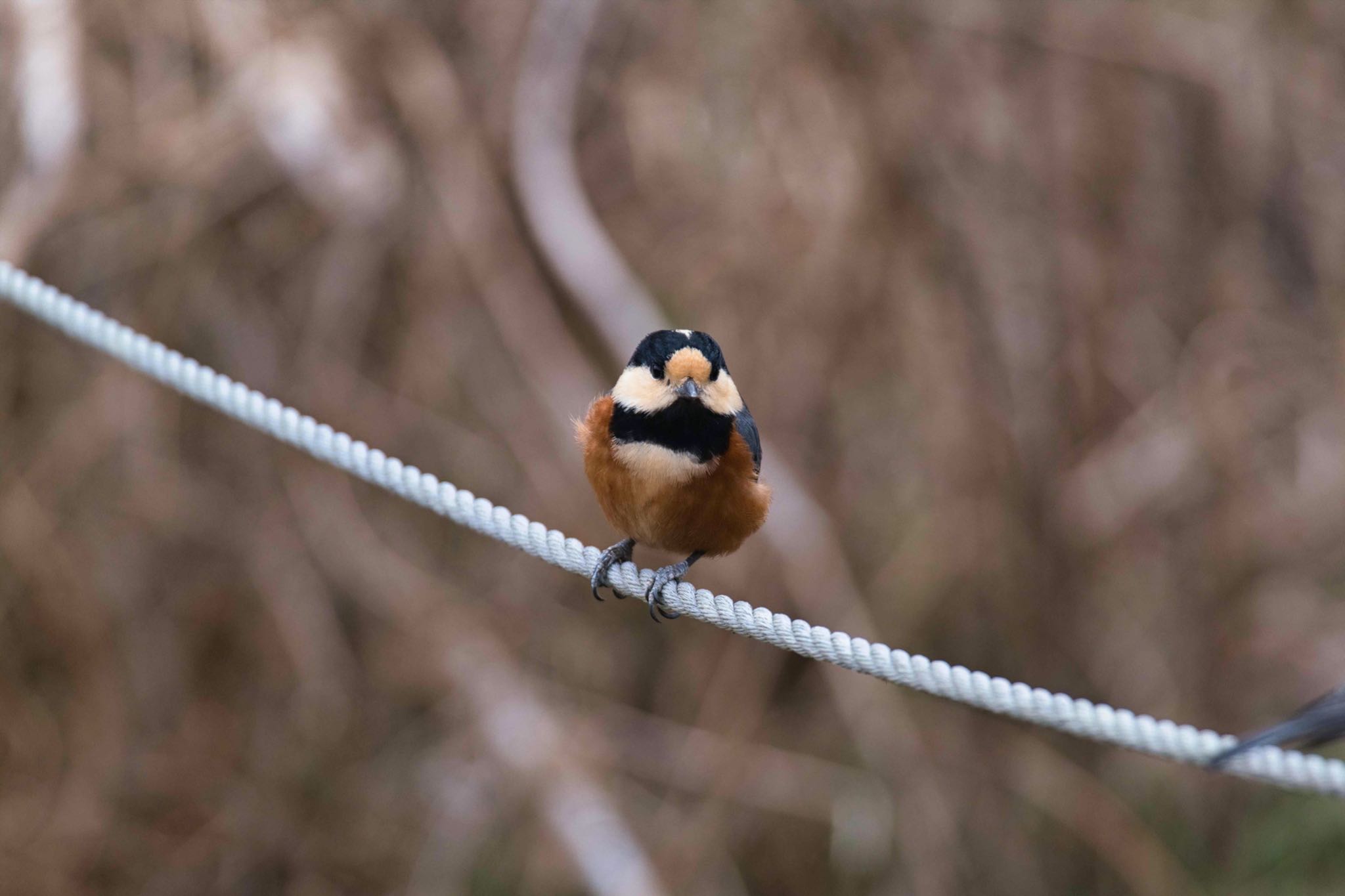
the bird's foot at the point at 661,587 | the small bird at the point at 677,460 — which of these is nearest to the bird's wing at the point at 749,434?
the small bird at the point at 677,460

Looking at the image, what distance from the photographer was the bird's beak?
1.85 m

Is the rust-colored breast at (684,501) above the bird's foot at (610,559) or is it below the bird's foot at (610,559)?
above

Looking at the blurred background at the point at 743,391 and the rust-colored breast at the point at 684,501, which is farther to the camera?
the blurred background at the point at 743,391

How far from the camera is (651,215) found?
3439mm

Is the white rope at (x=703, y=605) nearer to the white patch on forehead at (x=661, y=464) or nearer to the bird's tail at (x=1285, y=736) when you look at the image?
the bird's tail at (x=1285, y=736)

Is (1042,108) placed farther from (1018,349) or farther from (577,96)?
(577,96)

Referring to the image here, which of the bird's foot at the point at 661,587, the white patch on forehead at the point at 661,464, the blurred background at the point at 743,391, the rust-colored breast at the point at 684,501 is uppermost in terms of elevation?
the white patch on forehead at the point at 661,464

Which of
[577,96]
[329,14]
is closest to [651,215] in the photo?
[577,96]

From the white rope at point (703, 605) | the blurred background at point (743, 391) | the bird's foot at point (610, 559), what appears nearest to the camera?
the white rope at point (703, 605)

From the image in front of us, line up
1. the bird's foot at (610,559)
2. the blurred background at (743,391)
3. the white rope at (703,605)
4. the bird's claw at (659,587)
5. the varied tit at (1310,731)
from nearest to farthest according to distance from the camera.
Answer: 1. the varied tit at (1310,731)
2. the white rope at (703,605)
3. the bird's claw at (659,587)
4. the bird's foot at (610,559)
5. the blurred background at (743,391)

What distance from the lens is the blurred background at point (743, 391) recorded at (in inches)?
124

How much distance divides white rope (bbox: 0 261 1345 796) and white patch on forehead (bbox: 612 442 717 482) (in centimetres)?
18

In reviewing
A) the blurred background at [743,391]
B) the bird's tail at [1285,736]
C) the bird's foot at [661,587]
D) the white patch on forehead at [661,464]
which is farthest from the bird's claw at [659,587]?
the blurred background at [743,391]

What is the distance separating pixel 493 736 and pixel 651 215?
5.26 ft
